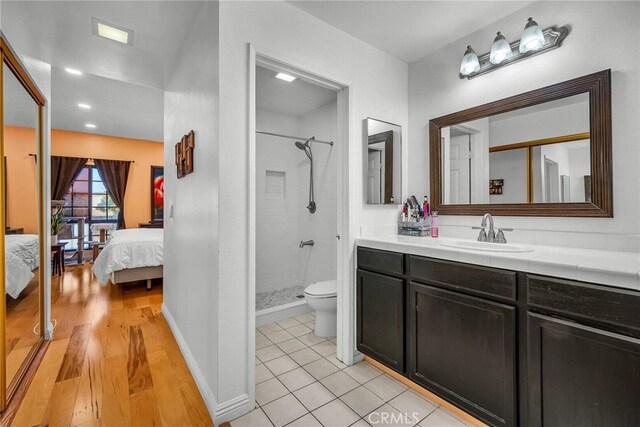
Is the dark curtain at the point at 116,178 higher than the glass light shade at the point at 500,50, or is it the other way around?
the glass light shade at the point at 500,50

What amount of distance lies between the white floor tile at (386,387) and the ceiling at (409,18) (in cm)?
241

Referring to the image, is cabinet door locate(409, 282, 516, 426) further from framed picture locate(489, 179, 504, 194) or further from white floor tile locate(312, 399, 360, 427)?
framed picture locate(489, 179, 504, 194)

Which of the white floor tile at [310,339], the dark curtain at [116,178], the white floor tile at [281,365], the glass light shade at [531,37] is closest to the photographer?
the glass light shade at [531,37]

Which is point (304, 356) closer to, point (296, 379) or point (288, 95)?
point (296, 379)

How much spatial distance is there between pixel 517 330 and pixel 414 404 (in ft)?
2.54

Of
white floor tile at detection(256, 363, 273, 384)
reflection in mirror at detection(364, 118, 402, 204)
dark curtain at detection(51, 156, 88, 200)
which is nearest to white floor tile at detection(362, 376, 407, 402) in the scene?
white floor tile at detection(256, 363, 273, 384)

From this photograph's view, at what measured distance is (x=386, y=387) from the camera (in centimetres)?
183

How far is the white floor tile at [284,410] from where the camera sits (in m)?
1.53

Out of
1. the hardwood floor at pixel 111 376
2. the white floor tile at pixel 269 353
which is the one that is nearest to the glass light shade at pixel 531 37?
the white floor tile at pixel 269 353

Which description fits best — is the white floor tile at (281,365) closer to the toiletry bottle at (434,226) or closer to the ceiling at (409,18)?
the toiletry bottle at (434,226)

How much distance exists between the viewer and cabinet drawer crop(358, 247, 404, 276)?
1796 millimetres

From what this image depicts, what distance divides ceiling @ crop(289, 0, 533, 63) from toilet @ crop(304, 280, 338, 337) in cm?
204

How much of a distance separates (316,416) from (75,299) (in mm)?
3502

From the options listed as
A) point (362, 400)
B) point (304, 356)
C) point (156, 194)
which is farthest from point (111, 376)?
point (156, 194)
